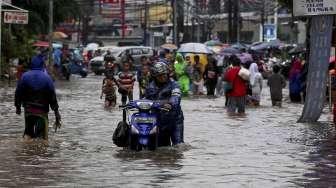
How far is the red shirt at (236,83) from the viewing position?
75.6 ft

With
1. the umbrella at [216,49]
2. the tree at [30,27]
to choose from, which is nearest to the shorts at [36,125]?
the tree at [30,27]

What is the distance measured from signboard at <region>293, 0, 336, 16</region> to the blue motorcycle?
6.39m

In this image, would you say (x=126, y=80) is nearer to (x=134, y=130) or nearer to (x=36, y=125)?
(x=36, y=125)

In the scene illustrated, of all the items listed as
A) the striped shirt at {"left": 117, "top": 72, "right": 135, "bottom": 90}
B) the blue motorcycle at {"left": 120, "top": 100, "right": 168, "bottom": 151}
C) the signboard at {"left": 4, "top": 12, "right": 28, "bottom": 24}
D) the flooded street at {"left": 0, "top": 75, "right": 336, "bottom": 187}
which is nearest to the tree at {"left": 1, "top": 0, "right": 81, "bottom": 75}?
the signboard at {"left": 4, "top": 12, "right": 28, "bottom": 24}

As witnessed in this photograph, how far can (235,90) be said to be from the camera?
23234 mm

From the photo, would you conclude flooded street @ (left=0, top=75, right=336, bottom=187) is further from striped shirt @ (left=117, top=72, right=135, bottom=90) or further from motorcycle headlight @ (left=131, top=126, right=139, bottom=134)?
Result: striped shirt @ (left=117, top=72, right=135, bottom=90)

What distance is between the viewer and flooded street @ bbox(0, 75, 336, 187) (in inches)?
432

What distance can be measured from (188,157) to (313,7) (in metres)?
6.68

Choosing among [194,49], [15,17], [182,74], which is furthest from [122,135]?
[194,49]

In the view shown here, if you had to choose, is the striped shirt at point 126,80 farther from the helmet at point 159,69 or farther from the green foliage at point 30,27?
the green foliage at point 30,27

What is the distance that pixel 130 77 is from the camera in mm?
25312

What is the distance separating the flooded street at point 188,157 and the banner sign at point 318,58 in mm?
650

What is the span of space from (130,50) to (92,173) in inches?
1842

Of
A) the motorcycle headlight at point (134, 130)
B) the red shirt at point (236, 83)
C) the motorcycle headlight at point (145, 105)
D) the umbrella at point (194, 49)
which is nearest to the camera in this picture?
the motorcycle headlight at point (145, 105)
